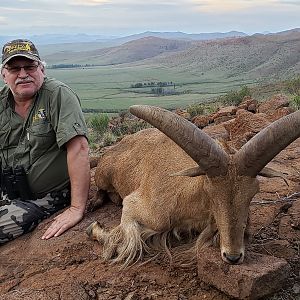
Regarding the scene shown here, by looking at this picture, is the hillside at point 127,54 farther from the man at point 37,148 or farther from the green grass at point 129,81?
the man at point 37,148

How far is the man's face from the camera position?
5.64 m

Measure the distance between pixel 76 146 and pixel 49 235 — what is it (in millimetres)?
940

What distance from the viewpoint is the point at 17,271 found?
16.5ft

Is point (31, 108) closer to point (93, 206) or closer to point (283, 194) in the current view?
point (93, 206)

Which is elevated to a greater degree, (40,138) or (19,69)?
(19,69)

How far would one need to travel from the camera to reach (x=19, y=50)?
218 inches

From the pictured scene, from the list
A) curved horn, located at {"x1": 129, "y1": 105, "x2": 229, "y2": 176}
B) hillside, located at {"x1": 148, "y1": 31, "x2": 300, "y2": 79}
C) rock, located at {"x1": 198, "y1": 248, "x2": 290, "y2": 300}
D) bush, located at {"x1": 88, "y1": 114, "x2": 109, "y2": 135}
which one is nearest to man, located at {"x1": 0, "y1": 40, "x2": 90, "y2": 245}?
curved horn, located at {"x1": 129, "y1": 105, "x2": 229, "y2": 176}

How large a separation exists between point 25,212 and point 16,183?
0.33 meters

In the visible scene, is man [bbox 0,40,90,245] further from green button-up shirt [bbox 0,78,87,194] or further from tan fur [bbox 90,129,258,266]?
tan fur [bbox 90,129,258,266]

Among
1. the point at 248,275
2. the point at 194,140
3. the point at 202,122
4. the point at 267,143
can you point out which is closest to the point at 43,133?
the point at 194,140

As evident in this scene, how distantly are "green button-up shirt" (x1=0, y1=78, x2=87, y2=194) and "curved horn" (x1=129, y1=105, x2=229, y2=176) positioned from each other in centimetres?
172

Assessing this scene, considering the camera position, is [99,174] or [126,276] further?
[99,174]

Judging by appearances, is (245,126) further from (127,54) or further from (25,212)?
(127,54)

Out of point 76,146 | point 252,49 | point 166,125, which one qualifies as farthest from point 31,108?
point 252,49
